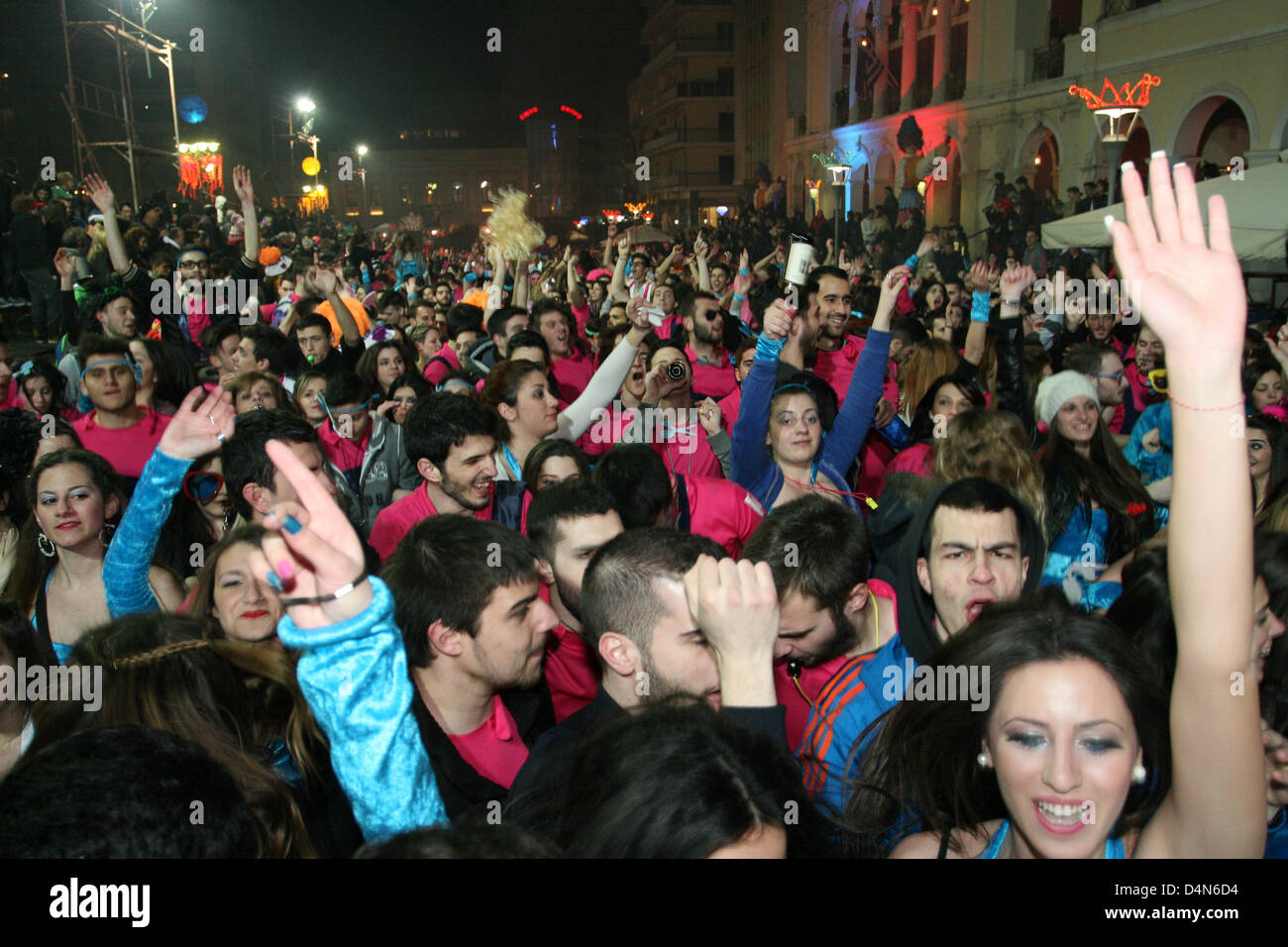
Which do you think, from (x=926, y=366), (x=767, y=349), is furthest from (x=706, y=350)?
(x=767, y=349)

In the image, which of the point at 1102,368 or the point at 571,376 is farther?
the point at 571,376

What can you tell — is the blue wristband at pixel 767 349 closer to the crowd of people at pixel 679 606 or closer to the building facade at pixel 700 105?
the crowd of people at pixel 679 606

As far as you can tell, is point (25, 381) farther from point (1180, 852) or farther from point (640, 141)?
point (640, 141)

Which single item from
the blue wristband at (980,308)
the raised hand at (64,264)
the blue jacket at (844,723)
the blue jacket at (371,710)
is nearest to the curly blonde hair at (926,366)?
the blue wristband at (980,308)

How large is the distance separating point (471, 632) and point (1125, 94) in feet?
63.0

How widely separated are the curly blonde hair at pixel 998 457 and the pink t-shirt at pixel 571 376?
146 inches

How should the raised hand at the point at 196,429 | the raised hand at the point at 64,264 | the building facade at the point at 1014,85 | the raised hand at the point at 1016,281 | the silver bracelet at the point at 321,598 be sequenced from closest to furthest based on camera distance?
1. the silver bracelet at the point at 321,598
2. the raised hand at the point at 196,429
3. the raised hand at the point at 1016,281
4. the raised hand at the point at 64,264
5. the building facade at the point at 1014,85

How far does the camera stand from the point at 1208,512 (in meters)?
1.59

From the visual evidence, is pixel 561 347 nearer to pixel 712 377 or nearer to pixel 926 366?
pixel 712 377

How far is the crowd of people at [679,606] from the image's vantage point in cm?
159

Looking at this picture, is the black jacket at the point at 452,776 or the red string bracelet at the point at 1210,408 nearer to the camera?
the red string bracelet at the point at 1210,408

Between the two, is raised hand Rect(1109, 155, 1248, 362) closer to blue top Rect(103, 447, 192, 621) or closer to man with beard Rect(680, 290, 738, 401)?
blue top Rect(103, 447, 192, 621)

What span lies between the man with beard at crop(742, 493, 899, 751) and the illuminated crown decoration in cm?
1614
